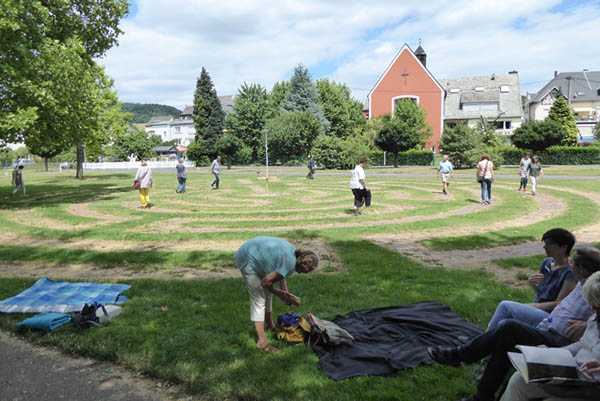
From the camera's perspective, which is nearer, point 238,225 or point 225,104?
point 238,225

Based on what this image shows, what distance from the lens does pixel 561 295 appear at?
16.8ft

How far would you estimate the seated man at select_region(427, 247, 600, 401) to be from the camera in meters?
4.34

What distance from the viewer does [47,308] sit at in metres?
7.00

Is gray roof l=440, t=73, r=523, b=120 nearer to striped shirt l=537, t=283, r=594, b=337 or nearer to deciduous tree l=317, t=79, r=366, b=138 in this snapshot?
deciduous tree l=317, t=79, r=366, b=138

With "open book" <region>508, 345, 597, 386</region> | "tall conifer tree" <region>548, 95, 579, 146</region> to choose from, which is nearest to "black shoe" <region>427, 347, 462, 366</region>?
"open book" <region>508, 345, 597, 386</region>

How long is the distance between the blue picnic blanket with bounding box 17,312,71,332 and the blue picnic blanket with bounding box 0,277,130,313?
444mm

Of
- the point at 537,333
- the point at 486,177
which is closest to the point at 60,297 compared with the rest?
the point at 537,333

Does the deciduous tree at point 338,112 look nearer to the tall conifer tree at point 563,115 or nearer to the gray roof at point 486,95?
the gray roof at point 486,95

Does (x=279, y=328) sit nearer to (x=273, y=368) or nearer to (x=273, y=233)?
(x=273, y=368)

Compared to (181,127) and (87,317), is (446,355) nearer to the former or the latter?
(87,317)

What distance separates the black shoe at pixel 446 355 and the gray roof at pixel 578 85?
81091 mm

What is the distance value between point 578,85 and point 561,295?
86.1m

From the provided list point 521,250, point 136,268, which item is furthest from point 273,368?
point 521,250

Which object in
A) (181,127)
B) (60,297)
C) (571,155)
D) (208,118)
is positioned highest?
(181,127)
